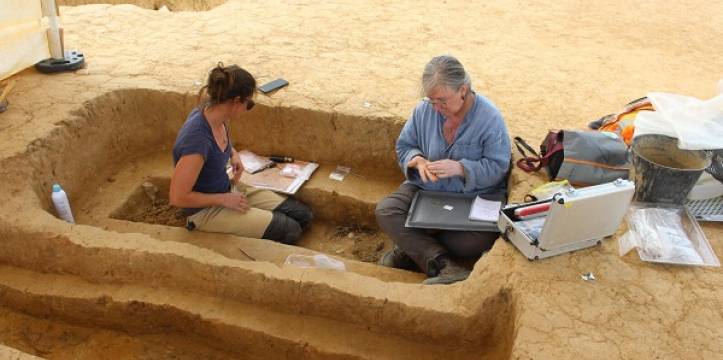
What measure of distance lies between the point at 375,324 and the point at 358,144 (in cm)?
189

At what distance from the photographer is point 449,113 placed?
3322 mm

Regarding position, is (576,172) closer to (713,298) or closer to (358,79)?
(713,298)

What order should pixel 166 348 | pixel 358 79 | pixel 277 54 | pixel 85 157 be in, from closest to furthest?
pixel 166 348
pixel 85 157
pixel 358 79
pixel 277 54

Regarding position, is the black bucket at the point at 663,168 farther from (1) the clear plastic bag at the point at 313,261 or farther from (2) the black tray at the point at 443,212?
(1) the clear plastic bag at the point at 313,261

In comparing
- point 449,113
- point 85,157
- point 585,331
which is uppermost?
point 449,113

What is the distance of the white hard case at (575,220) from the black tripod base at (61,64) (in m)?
3.97

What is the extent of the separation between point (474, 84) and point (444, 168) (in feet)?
6.51

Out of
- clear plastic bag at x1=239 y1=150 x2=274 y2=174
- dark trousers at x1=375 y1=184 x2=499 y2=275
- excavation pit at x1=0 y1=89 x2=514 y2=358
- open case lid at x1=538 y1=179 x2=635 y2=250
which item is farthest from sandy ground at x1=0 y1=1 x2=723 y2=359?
clear plastic bag at x1=239 y1=150 x2=274 y2=174

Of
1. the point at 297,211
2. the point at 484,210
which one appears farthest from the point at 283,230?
the point at 484,210

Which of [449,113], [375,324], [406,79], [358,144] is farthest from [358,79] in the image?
[375,324]

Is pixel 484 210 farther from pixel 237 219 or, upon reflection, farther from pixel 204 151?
pixel 204 151

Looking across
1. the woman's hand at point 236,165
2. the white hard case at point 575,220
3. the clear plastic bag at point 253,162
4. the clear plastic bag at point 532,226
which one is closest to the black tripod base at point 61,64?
the clear plastic bag at point 253,162

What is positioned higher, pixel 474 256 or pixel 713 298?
pixel 713 298

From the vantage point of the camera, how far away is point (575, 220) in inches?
109
